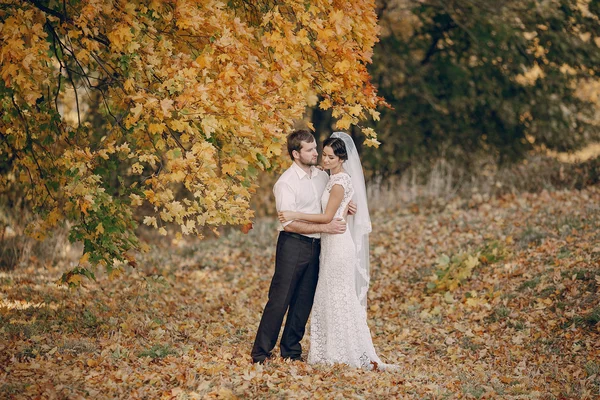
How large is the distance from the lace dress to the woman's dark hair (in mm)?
154

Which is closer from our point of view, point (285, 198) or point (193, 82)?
point (193, 82)

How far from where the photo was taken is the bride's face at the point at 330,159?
5992mm

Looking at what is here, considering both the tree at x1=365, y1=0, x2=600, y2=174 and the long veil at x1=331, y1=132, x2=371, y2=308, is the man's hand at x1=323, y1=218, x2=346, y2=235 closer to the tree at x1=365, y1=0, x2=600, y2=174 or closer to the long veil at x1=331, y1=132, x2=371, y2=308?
the long veil at x1=331, y1=132, x2=371, y2=308

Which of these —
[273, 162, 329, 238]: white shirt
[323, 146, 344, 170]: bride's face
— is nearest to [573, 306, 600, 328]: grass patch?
[273, 162, 329, 238]: white shirt

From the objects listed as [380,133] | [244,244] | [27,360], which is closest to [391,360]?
[27,360]

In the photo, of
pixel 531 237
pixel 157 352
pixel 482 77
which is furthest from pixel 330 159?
pixel 482 77

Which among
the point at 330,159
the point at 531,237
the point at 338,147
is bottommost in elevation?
the point at 531,237

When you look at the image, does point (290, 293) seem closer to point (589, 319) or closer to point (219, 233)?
point (219, 233)

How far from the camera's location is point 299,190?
5.87 metres

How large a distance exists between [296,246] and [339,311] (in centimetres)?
75

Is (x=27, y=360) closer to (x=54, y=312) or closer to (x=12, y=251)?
(x=54, y=312)

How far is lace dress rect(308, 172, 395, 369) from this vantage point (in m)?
6.11

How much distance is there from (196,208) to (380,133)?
37.3 ft

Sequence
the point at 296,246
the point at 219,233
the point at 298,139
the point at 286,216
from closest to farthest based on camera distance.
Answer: the point at 286,216 < the point at 298,139 < the point at 296,246 < the point at 219,233
